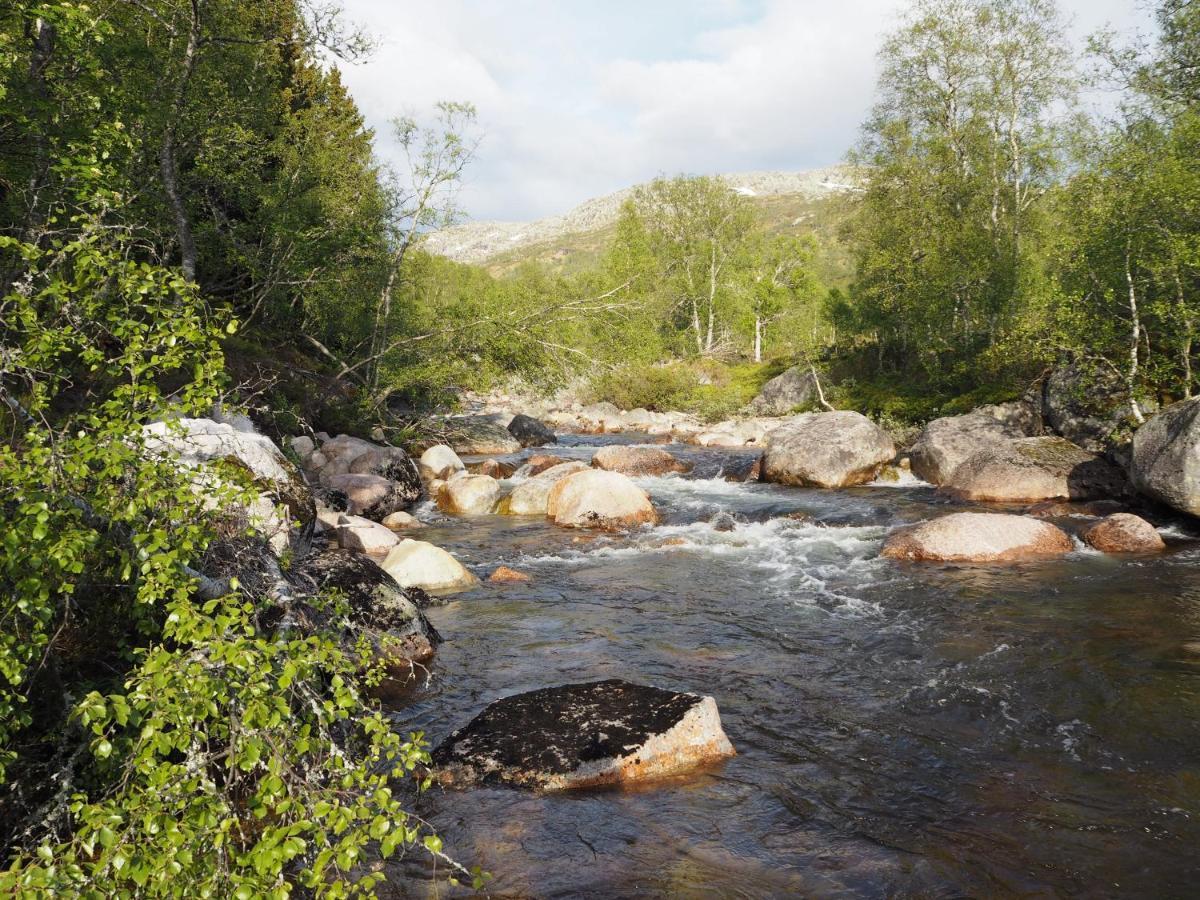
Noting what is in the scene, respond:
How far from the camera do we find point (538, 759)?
6109 mm

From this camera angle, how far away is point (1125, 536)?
1297 cm

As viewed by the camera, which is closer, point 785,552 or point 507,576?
point 507,576

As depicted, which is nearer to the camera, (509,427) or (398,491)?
(398,491)

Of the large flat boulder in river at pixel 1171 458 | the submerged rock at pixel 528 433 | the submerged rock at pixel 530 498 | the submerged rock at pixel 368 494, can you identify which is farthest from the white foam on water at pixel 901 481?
the submerged rock at pixel 528 433

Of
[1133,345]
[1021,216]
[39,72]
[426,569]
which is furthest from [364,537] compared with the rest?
[1021,216]

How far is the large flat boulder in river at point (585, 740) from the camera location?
19.7 feet

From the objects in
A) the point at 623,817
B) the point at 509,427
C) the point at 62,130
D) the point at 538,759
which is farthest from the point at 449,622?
the point at 509,427

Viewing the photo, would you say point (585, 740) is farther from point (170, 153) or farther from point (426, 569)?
point (170, 153)

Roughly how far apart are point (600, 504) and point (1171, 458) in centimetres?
1127

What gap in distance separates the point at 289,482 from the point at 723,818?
22.0ft

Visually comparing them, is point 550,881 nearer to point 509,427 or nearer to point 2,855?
point 2,855

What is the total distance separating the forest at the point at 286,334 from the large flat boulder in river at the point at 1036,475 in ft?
7.56

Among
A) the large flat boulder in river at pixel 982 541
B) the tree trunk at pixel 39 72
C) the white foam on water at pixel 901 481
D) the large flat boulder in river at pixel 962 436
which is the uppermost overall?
the tree trunk at pixel 39 72

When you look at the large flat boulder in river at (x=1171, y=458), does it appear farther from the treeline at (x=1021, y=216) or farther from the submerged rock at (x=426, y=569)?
the submerged rock at (x=426, y=569)
